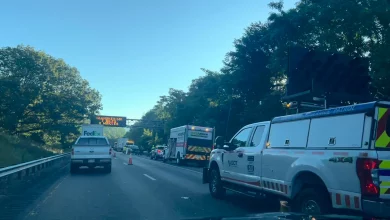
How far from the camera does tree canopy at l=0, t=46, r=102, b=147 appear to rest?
3572cm

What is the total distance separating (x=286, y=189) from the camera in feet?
22.8

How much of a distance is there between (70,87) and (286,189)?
4693 cm

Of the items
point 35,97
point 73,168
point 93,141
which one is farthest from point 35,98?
point 73,168

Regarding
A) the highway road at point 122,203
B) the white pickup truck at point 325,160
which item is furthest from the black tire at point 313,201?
the highway road at point 122,203

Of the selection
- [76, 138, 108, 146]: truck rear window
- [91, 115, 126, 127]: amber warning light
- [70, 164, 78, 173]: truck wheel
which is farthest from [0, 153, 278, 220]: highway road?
[91, 115, 126, 127]: amber warning light

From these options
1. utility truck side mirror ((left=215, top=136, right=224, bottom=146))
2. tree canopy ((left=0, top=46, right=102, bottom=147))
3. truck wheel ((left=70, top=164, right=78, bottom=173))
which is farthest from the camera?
tree canopy ((left=0, top=46, right=102, bottom=147))

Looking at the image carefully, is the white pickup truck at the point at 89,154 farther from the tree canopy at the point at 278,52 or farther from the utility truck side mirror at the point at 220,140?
the tree canopy at the point at 278,52

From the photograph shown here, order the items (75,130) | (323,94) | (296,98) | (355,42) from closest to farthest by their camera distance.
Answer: (323,94) → (296,98) → (355,42) → (75,130)

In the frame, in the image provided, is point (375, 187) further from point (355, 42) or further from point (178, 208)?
point (355, 42)

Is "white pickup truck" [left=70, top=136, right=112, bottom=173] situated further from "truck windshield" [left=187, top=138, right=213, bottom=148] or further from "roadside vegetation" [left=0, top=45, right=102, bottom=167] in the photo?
"roadside vegetation" [left=0, top=45, right=102, bottom=167]

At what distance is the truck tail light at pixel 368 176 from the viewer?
198 inches

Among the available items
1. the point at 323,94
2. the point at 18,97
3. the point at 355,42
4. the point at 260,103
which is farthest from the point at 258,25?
the point at 323,94

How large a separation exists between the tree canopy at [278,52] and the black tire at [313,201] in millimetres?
12178

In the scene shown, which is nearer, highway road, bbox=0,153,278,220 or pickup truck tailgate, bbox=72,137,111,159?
highway road, bbox=0,153,278,220
